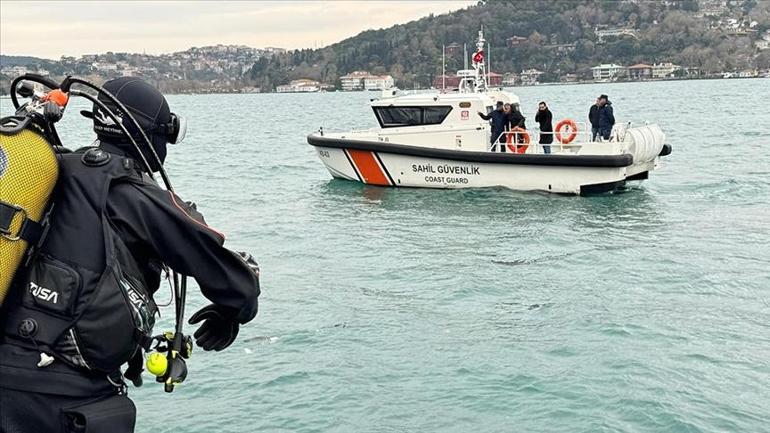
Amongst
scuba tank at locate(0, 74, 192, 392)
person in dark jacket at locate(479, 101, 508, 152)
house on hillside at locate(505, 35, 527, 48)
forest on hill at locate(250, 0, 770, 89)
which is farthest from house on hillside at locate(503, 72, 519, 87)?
scuba tank at locate(0, 74, 192, 392)

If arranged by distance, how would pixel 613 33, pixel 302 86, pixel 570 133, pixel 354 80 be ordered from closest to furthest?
1. pixel 570 133
2. pixel 354 80
3. pixel 613 33
4. pixel 302 86

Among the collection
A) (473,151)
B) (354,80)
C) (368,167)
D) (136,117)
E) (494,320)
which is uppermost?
(136,117)

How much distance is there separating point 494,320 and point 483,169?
29.0 ft

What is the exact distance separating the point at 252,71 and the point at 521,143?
163 meters

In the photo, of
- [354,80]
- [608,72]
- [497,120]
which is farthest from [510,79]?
[497,120]

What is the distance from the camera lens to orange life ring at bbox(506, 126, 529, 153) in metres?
16.6

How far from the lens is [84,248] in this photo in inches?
99.1

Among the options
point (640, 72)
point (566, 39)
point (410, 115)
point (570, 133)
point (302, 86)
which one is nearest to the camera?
point (570, 133)

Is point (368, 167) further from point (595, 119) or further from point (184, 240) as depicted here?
→ point (184, 240)

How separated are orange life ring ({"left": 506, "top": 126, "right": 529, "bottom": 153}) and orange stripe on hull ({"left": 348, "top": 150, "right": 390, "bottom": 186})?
8.69ft

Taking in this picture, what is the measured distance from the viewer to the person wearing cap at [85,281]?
2.49 m

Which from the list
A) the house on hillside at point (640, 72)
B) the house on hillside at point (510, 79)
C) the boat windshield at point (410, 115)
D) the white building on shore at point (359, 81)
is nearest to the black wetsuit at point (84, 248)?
the boat windshield at point (410, 115)

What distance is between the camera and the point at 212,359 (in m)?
7.43

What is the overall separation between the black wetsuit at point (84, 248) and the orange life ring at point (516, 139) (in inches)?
557
